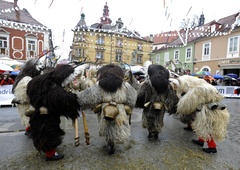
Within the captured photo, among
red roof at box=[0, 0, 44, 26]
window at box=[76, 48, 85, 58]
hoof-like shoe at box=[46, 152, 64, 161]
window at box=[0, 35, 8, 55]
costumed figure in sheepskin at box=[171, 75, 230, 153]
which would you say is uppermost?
red roof at box=[0, 0, 44, 26]

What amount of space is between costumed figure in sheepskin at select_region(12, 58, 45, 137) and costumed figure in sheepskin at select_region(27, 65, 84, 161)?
2.92 ft

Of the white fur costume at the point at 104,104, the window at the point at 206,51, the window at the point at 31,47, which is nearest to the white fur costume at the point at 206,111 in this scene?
the white fur costume at the point at 104,104

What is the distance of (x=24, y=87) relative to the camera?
3148 millimetres

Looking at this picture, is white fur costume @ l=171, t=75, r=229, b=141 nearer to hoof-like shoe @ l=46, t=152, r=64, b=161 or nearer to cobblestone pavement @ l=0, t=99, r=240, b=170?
cobblestone pavement @ l=0, t=99, r=240, b=170

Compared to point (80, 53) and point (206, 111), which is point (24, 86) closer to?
point (206, 111)

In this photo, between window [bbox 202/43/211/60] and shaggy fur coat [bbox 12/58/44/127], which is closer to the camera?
shaggy fur coat [bbox 12/58/44/127]

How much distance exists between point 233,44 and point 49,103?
65.1 feet

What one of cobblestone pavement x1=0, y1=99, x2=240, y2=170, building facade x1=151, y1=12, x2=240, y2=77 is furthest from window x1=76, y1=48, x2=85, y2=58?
cobblestone pavement x1=0, y1=99, x2=240, y2=170

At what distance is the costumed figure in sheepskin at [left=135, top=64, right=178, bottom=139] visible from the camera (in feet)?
10.5

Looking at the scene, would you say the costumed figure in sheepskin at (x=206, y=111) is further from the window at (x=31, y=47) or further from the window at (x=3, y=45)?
the window at (x=3, y=45)

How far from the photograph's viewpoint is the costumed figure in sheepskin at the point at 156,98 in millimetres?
3199

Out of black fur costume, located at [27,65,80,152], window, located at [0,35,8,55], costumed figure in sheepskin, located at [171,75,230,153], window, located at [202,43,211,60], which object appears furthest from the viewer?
window, located at [202,43,211,60]

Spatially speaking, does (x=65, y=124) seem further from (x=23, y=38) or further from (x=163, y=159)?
(x=23, y=38)

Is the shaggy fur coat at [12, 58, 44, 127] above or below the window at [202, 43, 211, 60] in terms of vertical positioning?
below
